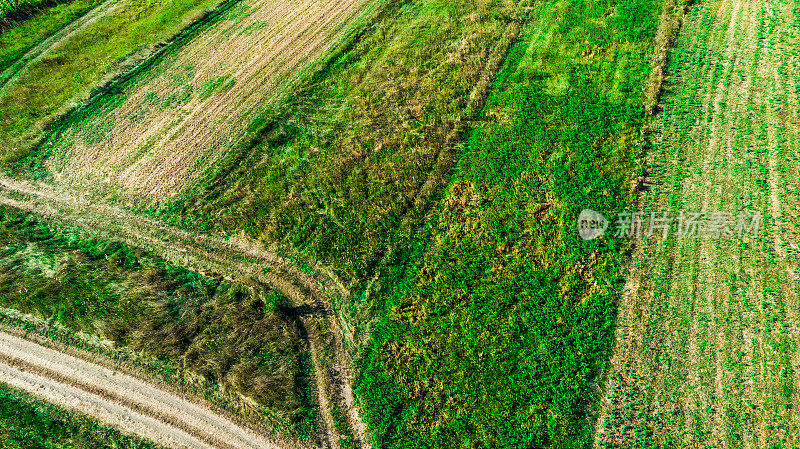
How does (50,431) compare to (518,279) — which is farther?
(518,279)

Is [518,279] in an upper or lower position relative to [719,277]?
upper

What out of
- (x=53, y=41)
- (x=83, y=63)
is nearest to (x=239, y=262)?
(x=83, y=63)

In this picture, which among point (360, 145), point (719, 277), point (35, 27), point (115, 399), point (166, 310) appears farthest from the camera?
point (35, 27)

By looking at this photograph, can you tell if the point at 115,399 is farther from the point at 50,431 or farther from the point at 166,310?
the point at 166,310

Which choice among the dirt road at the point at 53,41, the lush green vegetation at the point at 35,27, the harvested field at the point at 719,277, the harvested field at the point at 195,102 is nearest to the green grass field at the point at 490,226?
the harvested field at the point at 719,277

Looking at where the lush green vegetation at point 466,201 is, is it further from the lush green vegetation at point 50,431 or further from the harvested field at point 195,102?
the lush green vegetation at point 50,431
